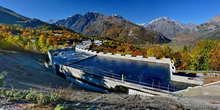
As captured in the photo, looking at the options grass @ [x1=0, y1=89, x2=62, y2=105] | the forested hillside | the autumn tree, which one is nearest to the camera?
grass @ [x1=0, y1=89, x2=62, y2=105]

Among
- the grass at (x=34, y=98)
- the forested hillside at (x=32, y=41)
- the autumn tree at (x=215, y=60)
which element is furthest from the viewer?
the forested hillside at (x=32, y=41)

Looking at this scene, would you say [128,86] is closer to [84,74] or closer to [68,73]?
[84,74]

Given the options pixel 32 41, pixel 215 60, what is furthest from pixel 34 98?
pixel 32 41

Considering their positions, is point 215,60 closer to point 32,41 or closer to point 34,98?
point 34,98

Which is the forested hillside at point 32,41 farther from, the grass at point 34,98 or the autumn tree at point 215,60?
the autumn tree at point 215,60

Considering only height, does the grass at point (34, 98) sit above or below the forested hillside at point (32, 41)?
below

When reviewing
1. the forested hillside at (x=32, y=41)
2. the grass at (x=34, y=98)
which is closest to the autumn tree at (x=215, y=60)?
the grass at (x=34, y=98)

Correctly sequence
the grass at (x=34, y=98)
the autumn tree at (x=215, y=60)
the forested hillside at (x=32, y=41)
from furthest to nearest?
1. the forested hillside at (x=32, y=41)
2. the autumn tree at (x=215, y=60)
3. the grass at (x=34, y=98)

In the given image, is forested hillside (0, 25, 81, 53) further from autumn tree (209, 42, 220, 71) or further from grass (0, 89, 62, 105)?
autumn tree (209, 42, 220, 71)

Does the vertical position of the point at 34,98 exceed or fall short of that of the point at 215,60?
it falls short

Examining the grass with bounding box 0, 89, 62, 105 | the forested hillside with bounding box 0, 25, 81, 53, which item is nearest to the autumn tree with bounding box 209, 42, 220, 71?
the grass with bounding box 0, 89, 62, 105

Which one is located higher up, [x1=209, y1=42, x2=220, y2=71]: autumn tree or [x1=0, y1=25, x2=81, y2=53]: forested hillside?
[x1=0, y1=25, x2=81, y2=53]: forested hillside

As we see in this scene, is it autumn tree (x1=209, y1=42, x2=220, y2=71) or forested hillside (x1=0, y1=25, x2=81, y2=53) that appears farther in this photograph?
forested hillside (x1=0, y1=25, x2=81, y2=53)

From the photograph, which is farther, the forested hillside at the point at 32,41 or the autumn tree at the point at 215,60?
the forested hillside at the point at 32,41
